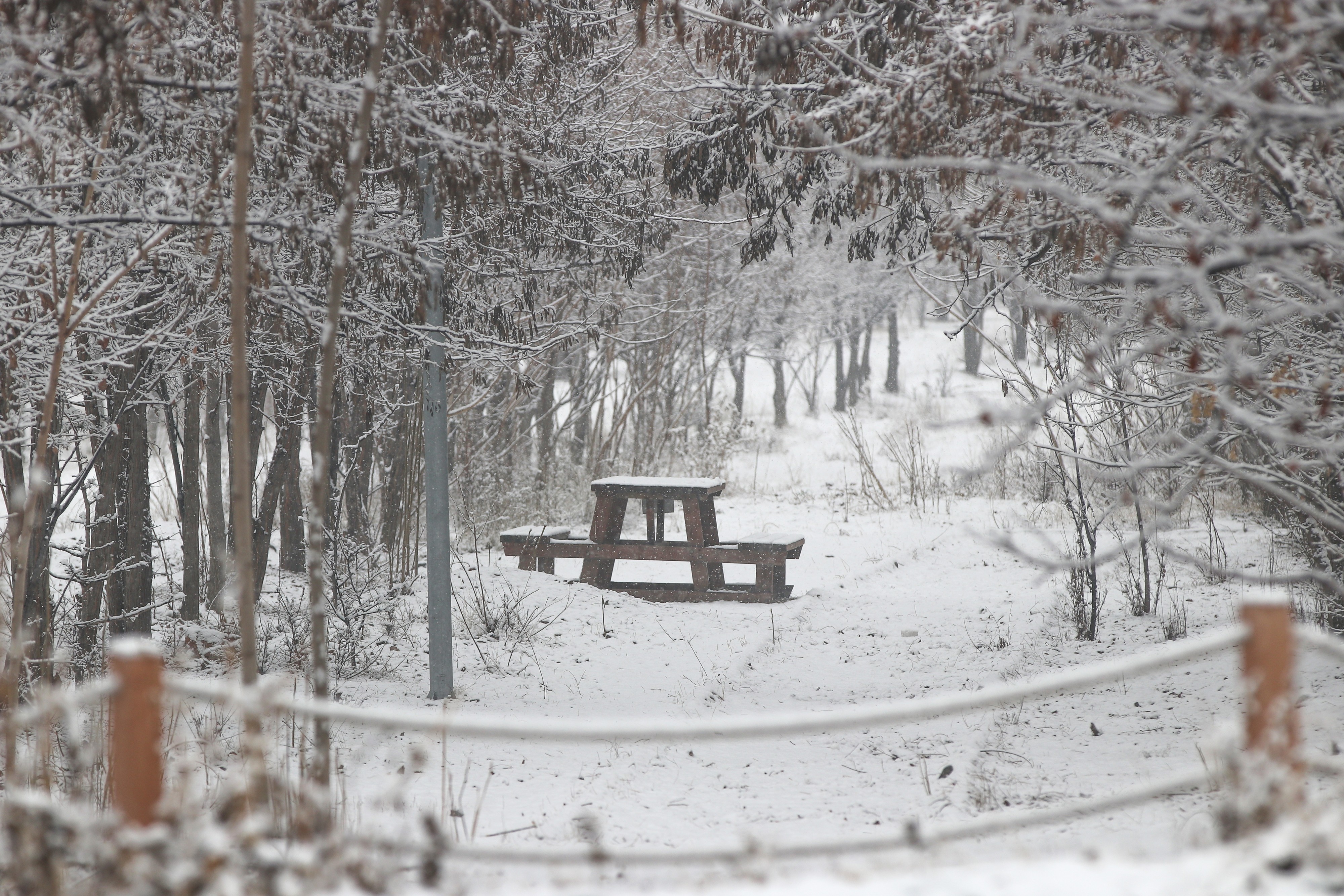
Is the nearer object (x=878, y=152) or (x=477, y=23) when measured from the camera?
(x=477, y=23)

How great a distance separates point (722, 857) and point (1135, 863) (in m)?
0.76

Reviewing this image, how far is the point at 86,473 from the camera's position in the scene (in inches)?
182

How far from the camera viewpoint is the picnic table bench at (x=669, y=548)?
27.6 ft

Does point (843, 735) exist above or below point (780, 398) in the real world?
below

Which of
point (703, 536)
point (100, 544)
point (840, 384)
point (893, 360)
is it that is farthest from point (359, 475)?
point (893, 360)

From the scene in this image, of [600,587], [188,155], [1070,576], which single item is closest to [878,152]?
[188,155]

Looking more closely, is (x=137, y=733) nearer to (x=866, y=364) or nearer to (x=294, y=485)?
(x=294, y=485)

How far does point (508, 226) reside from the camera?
6055 mm

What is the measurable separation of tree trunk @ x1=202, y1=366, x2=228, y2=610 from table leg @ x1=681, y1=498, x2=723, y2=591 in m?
3.41

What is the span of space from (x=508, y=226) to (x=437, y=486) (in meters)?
1.56

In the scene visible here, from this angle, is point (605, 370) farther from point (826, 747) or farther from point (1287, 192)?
point (1287, 192)

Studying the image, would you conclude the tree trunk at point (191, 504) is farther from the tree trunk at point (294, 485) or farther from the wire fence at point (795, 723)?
the wire fence at point (795, 723)

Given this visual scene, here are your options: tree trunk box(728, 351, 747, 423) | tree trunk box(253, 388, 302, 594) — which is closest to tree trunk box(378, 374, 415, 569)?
tree trunk box(253, 388, 302, 594)

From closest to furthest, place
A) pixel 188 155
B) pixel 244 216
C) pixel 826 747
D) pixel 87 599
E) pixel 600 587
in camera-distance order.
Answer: pixel 244 216 → pixel 188 155 → pixel 826 747 → pixel 87 599 → pixel 600 587
